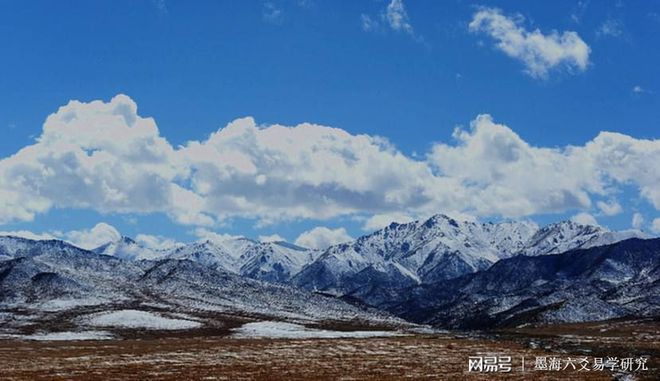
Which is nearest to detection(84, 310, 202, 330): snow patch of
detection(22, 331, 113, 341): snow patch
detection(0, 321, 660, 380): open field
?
detection(22, 331, 113, 341): snow patch

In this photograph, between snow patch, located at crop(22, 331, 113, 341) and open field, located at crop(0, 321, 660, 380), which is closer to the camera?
open field, located at crop(0, 321, 660, 380)

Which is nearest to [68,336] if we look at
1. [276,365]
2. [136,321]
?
[136,321]

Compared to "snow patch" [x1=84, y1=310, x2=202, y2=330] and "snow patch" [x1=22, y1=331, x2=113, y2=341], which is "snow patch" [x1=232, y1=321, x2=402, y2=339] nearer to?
"snow patch" [x1=84, y1=310, x2=202, y2=330]

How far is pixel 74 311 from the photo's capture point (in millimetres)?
199125

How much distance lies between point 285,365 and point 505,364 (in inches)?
852

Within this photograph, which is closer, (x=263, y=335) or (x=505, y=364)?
(x=505, y=364)

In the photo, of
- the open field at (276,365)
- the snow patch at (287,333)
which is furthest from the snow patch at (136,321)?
the open field at (276,365)

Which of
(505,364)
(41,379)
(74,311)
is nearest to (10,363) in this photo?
(41,379)

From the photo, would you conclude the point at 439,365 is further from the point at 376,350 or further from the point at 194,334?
the point at 194,334

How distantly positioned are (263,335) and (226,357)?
224 ft

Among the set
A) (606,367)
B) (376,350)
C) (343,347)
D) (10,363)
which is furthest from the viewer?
(343,347)

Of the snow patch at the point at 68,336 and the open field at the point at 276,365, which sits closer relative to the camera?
the open field at the point at 276,365

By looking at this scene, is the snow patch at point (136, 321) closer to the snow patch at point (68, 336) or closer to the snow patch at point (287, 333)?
the snow patch at point (287, 333)

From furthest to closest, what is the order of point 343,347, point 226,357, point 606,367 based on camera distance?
point 343,347 → point 226,357 → point 606,367
